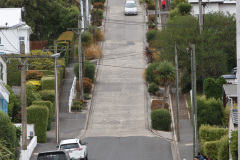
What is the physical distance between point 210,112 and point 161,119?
459 cm

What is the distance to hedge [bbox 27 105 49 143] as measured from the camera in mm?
45812

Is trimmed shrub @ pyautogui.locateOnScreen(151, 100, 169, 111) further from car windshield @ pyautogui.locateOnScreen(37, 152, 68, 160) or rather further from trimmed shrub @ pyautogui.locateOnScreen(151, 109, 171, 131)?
car windshield @ pyautogui.locateOnScreen(37, 152, 68, 160)

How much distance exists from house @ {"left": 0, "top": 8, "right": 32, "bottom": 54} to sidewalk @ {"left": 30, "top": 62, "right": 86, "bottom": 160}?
8254mm

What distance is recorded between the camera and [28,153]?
130 feet

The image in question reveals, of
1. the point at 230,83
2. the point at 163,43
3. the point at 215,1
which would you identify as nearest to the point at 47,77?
the point at 163,43

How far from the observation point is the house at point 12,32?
216 feet

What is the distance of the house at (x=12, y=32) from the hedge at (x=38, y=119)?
2036cm

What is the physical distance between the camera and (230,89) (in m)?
47.6

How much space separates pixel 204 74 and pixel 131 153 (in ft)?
58.0

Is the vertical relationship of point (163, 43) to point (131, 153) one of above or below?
above

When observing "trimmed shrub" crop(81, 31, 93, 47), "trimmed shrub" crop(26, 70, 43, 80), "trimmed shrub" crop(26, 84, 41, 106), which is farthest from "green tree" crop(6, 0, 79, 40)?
"trimmed shrub" crop(26, 84, 41, 106)

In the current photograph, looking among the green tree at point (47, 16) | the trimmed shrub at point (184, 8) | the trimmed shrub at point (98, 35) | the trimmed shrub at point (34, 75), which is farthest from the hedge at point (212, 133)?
the green tree at point (47, 16)

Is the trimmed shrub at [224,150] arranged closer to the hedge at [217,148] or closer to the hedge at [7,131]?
the hedge at [217,148]

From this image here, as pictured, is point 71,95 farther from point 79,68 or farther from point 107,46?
point 107,46
